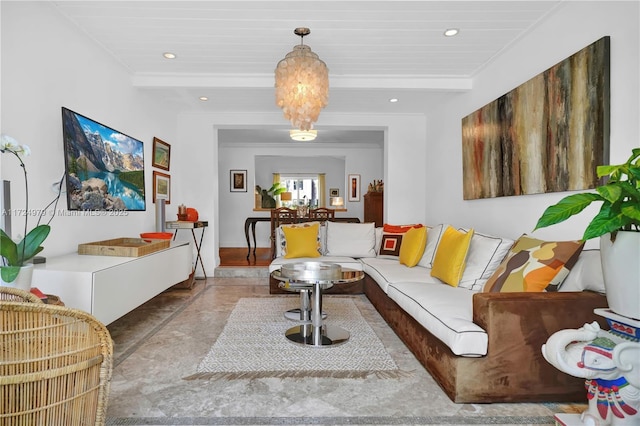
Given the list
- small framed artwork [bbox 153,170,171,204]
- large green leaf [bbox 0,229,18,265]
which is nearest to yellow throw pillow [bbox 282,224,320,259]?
small framed artwork [bbox 153,170,171,204]

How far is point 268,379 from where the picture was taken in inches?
82.2

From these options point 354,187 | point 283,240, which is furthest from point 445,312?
point 354,187

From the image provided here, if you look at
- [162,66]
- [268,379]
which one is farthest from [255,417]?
[162,66]

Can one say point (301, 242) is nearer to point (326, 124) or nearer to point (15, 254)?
point (326, 124)

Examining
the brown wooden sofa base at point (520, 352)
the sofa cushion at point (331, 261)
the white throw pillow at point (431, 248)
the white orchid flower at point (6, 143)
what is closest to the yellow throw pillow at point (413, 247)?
the white throw pillow at point (431, 248)

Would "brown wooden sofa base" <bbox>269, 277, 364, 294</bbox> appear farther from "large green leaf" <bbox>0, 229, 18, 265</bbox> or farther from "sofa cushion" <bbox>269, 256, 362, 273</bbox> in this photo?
"large green leaf" <bbox>0, 229, 18, 265</bbox>

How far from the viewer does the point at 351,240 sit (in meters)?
4.50

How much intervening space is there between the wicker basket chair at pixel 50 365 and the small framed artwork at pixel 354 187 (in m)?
7.42

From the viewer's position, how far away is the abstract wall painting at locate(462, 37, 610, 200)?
212 centimetres

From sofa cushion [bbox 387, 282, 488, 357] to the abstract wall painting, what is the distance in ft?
3.44

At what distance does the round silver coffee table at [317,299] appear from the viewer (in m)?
2.65

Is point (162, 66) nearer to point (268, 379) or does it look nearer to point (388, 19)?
point (388, 19)

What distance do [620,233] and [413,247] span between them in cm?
246

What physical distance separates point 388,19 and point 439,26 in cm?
43
